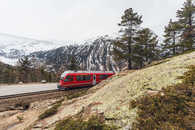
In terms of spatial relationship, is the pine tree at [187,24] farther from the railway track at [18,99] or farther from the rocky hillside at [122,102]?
the railway track at [18,99]

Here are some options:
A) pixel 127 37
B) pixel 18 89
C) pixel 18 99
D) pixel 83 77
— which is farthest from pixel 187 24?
pixel 18 89

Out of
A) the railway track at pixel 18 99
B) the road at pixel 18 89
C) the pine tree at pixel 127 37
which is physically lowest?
the road at pixel 18 89

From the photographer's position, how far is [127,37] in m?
19.4

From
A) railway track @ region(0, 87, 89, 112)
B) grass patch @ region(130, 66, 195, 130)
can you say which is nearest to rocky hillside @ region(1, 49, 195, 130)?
grass patch @ region(130, 66, 195, 130)

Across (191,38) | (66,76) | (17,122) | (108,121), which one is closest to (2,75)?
(66,76)

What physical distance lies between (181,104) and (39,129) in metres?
4.61

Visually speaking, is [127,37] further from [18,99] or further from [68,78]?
[18,99]

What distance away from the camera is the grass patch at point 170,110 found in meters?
1.78

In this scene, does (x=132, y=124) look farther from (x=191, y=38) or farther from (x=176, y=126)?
(x=191, y=38)

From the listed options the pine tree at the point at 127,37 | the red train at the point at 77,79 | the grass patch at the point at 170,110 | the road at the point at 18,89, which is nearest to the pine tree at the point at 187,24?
the pine tree at the point at 127,37

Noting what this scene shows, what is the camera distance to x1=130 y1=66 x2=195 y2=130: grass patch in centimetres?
178

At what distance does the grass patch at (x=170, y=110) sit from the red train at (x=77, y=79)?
12.7m

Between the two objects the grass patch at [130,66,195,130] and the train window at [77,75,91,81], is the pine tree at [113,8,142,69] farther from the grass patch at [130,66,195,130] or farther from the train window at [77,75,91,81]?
the grass patch at [130,66,195,130]

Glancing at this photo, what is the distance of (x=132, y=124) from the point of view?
2146 mm
